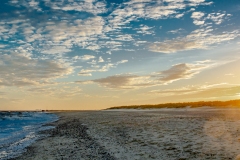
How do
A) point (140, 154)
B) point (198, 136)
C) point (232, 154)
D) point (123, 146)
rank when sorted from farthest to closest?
point (198, 136) < point (123, 146) < point (140, 154) < point (232, 154)

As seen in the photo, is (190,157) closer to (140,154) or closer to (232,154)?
(232,154)

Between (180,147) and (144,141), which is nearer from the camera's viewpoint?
(180,147)

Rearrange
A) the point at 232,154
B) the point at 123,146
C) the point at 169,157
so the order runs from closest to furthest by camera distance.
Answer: the point at 232,154 < the point at 169,157 < the point at 123,146

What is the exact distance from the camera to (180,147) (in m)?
15.0

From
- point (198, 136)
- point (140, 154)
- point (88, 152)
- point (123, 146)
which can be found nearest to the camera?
point (140, 154)

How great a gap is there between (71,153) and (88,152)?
3.87ft

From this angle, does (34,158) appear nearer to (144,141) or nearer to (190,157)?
(144,141)

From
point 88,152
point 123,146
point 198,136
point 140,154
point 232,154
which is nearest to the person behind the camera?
point 232,154

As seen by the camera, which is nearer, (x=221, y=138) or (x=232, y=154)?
(x=232, y=154)

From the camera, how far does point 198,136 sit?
1789 cm

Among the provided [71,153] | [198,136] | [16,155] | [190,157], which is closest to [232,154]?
[190,157]

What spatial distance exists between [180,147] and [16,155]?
11597 millimetres

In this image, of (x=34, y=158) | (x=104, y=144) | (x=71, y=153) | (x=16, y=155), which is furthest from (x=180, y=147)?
(x=16, y=155)

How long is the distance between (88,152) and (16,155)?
536 centimetres
